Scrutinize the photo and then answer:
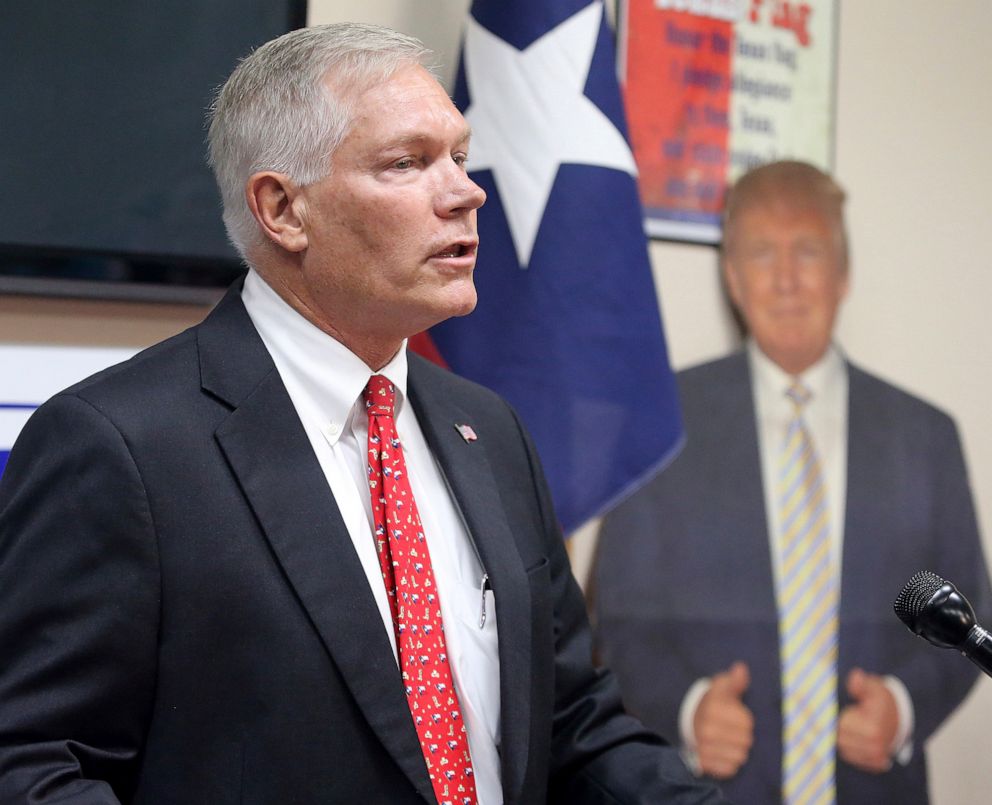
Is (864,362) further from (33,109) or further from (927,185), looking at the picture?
(33,109)

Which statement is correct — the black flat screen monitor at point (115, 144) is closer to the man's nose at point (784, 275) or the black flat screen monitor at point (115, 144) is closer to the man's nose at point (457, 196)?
the man's nose at point (457, 196)

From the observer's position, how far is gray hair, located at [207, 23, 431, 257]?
1512 mm

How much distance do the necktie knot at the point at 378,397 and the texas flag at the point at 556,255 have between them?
71 centimetres

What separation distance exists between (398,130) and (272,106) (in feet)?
0.58

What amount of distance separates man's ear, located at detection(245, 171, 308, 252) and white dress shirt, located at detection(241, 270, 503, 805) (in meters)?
0.08

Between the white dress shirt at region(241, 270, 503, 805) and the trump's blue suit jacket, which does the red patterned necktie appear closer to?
the white dress shirt at region(241, 270, 503, 805)

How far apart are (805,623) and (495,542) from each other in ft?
4.38

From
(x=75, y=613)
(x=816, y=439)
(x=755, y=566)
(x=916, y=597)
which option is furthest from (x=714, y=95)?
(x=75, y=613)

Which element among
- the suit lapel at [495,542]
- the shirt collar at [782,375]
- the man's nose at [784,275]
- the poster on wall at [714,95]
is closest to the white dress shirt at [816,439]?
the shirt collar at [782,375]

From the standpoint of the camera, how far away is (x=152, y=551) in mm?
1306

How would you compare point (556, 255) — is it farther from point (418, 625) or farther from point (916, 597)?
point (916, 597)

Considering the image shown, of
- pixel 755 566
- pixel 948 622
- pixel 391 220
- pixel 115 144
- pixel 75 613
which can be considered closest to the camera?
pixel 948 622

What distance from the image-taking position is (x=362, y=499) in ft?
4.95

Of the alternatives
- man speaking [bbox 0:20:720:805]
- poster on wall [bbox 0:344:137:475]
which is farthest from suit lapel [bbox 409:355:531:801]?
poster on wall [bbox 0:344:137:475]
